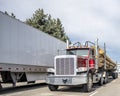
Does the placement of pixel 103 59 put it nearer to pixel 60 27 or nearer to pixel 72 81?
pixel 72 81

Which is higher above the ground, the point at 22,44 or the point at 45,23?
the point at 45,23

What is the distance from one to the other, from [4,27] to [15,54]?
2048 millimetres

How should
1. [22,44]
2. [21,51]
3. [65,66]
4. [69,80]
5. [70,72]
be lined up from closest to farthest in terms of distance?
[69,80] < [70,72] < [65,66] < [21,51] < [22,44]

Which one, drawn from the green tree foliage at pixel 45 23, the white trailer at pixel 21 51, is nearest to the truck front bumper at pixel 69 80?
the white trailer at pixel 21 51

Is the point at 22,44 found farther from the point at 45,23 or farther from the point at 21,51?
the point at 45,23

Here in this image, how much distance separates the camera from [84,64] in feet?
62.3

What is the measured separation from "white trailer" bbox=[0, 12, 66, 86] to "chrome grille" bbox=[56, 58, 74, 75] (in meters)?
2.38

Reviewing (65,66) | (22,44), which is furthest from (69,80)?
(22,44)

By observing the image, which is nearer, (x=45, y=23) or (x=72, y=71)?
(x=72, y=71)

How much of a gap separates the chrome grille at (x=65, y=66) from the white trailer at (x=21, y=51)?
238 cm

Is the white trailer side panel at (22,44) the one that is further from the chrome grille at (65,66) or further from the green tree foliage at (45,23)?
the green tree foliage at (45,23)

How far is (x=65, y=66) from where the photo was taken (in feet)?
60.0

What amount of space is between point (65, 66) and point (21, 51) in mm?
2969

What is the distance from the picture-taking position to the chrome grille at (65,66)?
1811 centimetres
